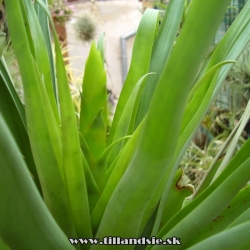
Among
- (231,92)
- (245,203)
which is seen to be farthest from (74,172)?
(231,92)

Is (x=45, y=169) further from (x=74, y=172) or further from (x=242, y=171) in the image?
(x=242, y=171)

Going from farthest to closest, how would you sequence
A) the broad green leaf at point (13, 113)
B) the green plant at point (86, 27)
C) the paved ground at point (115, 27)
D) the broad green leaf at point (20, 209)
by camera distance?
the paved ground at point (115, 27) < the green plant at point (86, 27) < the broad green leaf at point (13, 113) < the broad green leaf at point (20, 209)

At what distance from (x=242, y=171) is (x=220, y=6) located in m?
0.09

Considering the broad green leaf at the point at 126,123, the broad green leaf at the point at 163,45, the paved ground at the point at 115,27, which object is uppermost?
the broad green leaf at the point at 163,45

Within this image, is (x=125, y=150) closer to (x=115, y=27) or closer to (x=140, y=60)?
(x=140, y=60)

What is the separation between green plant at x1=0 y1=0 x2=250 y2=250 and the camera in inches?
5.7

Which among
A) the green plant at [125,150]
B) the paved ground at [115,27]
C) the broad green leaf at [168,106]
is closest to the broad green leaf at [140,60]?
the green plant at [125,150]

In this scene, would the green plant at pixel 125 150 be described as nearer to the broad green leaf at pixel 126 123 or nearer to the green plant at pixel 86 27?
the broad green leaf at pixel 126 123

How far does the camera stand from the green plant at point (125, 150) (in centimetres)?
14

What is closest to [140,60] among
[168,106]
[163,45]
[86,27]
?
[163,45]

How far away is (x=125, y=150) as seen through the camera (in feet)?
0.71

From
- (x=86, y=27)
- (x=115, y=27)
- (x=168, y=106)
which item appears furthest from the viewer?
(x=115, y=27)

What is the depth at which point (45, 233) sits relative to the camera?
166 mm

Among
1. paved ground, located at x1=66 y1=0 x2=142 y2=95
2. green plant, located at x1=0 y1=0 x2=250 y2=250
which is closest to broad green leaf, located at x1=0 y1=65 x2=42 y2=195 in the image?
green plant, located at x1=0 y1=0 x2=250 y2=250
